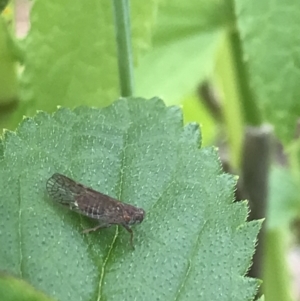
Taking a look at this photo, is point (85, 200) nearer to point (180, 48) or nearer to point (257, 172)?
point (257, 172)

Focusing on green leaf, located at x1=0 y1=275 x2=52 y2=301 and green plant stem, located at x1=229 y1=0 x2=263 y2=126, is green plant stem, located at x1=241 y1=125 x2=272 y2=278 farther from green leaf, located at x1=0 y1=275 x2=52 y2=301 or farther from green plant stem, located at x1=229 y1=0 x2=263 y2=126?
green leaf, located at x1=0 y1=275 x2=52 y2=301

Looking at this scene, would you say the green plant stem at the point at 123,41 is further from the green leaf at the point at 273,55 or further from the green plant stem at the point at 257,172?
the green plant stem at the point at 257,172

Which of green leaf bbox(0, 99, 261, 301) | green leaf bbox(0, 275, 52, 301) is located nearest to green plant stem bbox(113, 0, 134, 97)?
green leaf bbox(0, 99, 261, 301)

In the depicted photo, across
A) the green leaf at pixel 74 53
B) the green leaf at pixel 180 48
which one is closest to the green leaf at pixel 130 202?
the green leaf at pixel 74 53

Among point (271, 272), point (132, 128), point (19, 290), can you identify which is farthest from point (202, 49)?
point (19, 290)

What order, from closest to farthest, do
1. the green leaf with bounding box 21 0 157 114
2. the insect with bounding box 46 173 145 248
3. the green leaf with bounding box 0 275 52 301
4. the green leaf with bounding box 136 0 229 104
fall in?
1. the green leaf with bounding box 0 275 52 301
2. the insect with bounding box 46 173 145 248
3. the green leaf with bounding box 21 0 157 114
4. the green leaf with bounding box 136 0 229 104

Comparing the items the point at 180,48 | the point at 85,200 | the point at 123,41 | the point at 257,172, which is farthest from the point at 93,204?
the point at 180,48

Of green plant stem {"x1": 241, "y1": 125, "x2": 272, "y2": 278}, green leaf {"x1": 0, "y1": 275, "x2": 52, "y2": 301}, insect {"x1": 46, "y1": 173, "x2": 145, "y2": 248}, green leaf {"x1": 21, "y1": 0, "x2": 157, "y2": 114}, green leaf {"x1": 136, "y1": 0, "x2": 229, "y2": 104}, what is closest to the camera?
green leaf {"x1": 0, "y1": 275, "x2": 52, "y2": 301}
